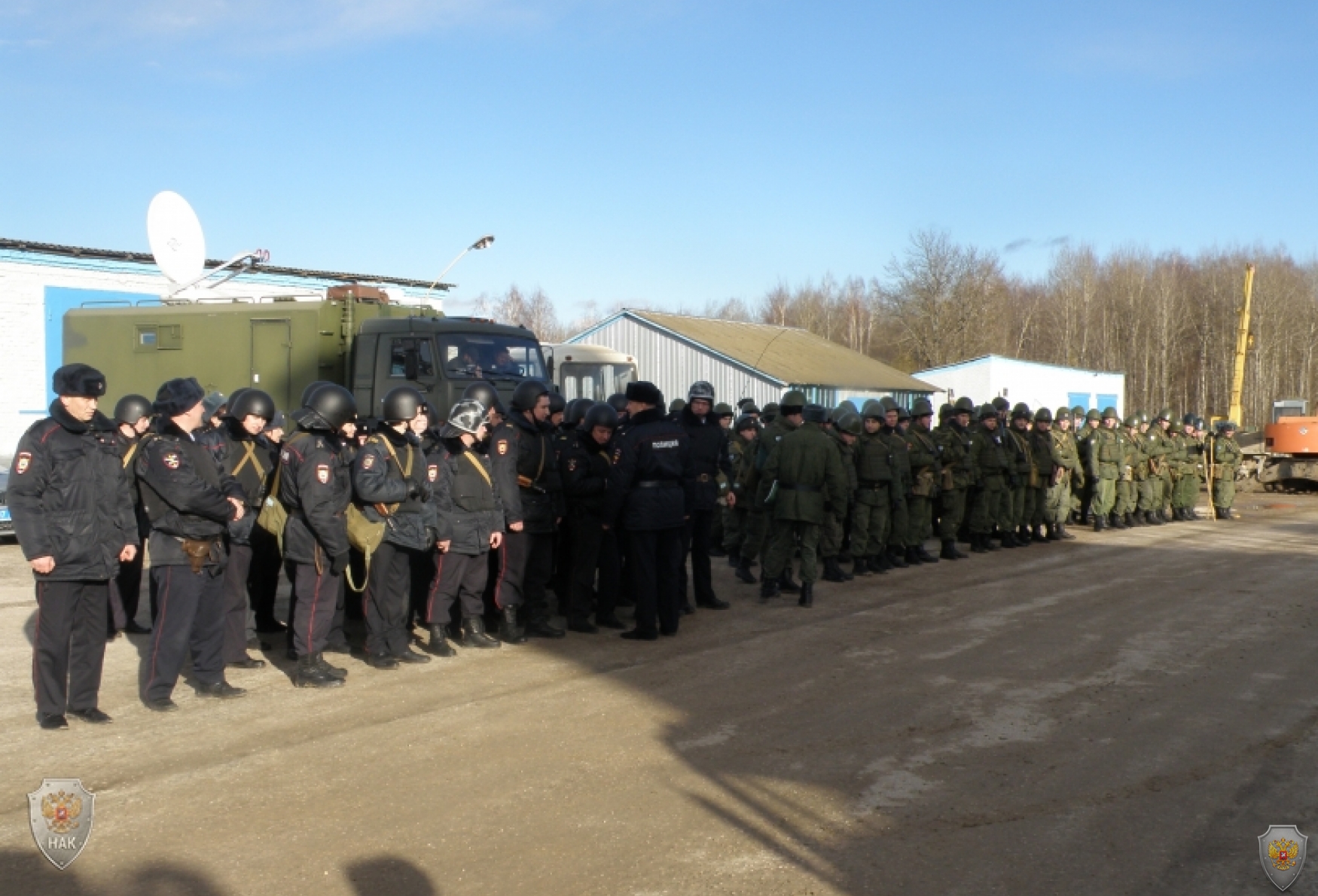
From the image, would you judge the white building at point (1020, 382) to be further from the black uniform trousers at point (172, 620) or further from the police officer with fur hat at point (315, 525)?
the black uniform trousers at point (172, 620)

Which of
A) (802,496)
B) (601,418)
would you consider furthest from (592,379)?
(601,418)

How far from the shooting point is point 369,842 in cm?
493

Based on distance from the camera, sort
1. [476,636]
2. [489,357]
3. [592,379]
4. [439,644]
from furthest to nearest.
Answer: [592,379] < [489,357] < [476,636] < [439,644]

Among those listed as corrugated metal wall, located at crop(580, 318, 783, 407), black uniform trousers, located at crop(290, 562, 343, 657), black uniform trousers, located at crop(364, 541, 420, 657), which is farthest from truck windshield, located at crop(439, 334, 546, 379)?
corrugated metal wall, located at crop(580, 318, 783, 407)

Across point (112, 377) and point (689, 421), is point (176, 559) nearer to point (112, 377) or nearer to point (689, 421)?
point (689, 421)

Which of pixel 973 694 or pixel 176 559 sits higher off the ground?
pixel 176 559

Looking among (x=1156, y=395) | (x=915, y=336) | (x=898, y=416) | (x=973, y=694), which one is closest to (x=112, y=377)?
(x=898, y=416)

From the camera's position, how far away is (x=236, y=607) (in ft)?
27.1

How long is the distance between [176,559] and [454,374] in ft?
26.9

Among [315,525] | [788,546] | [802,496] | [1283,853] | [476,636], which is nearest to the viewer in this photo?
[1283,853]

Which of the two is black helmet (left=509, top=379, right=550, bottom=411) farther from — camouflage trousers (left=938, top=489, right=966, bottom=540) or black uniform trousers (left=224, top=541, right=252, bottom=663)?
camouflage trousers (left=938, top=489, right=966, bottom=540)

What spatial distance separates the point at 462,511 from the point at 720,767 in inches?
134

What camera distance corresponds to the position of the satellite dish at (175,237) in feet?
59.2

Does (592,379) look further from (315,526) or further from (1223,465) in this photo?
(315,526)
